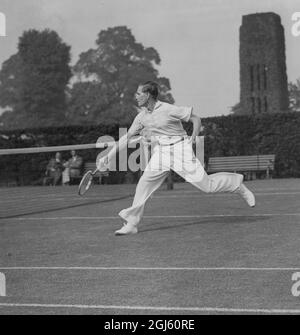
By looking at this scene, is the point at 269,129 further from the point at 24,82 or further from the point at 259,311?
the point at 24,82

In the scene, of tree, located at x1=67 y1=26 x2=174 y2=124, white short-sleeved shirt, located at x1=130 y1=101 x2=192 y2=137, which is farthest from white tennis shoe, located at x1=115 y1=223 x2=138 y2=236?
tree, located at x1=67 y1=26 x2=174 y2=124

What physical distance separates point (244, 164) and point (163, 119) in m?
18.5

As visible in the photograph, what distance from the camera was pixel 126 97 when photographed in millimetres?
55906

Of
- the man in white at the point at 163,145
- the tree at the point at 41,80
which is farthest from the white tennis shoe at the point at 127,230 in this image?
the tree at the point at 41,80

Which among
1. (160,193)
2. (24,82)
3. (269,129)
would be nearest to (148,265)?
(160,193)

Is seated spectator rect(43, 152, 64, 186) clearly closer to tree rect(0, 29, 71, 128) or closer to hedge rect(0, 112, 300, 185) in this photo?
hedge rect(0, 112, 300, 185)

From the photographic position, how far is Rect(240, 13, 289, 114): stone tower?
182 feet

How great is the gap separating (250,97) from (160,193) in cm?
3933

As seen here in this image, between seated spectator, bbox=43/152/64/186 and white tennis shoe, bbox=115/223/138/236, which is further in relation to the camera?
seated spectator, bbox=43/152/64/186

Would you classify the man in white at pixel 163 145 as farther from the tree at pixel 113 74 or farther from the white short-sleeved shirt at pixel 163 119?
the tree at pixel 113 74

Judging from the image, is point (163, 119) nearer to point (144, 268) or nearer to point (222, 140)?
point (144, 268)

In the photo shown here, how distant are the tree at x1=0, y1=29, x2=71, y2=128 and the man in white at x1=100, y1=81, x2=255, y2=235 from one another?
50.2 m

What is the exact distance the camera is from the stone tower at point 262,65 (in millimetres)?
55500

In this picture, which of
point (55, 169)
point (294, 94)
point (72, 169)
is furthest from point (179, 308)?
point (294, 94)
